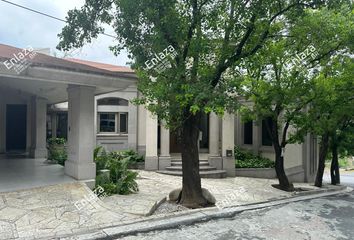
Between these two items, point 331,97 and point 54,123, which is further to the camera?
point 54,123

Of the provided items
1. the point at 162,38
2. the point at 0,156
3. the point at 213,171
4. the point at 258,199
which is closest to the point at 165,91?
the point at 162,38

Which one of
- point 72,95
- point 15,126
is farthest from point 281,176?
point 15,126

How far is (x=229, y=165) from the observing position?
14.1 metres

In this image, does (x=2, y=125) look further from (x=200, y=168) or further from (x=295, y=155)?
Answer: (x=295, y=155)

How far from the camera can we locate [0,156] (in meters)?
12.7

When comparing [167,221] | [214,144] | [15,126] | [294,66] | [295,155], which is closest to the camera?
[167,221]

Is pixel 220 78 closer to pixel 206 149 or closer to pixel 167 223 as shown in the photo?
pixel 167 223

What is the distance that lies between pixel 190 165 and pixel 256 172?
7530 mm

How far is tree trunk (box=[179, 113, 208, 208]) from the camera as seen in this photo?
7934 mm

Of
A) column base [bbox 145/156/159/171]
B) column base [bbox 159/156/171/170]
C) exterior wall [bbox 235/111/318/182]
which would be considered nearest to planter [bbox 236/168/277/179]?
exterior wall [bbox 235/111/318/182]

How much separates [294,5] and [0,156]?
11.9 m

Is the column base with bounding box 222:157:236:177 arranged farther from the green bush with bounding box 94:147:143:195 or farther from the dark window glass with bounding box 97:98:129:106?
the dark window glass with bounding box 97:98:129:106

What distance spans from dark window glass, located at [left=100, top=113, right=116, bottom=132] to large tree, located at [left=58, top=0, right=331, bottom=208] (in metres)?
10.3

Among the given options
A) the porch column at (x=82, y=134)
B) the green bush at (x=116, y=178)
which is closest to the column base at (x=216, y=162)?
the green bush at (x=116, y=178)
